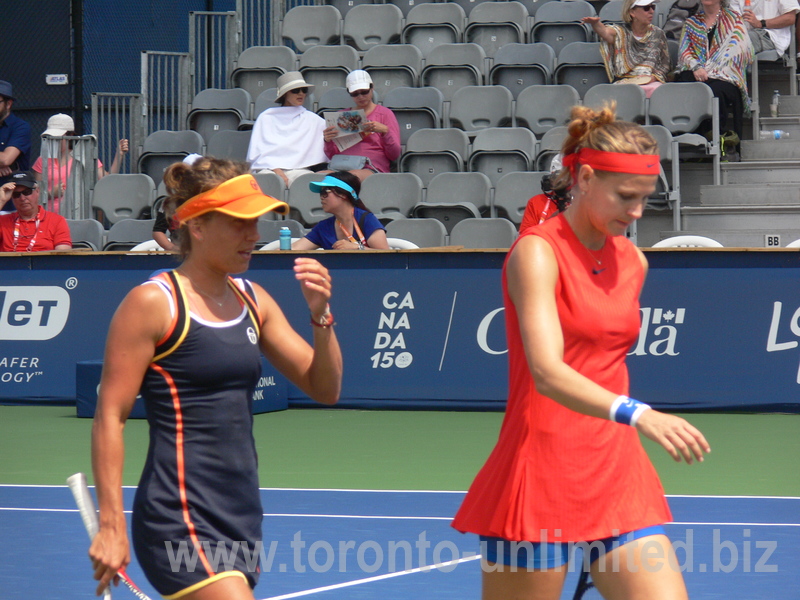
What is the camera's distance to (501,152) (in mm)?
11555

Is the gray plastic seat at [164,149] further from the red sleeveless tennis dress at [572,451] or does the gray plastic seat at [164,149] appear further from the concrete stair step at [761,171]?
the red sleeveless tennis dress at [572,451]

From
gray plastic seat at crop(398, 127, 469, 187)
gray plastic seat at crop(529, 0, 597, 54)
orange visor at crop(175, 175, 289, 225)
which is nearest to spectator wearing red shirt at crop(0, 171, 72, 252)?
gray plastic seat at crop(398, 127, 469, 187)

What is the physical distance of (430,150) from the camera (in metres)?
12.0

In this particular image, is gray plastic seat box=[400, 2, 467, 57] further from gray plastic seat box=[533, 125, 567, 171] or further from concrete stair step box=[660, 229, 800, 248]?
concrete stair step box=[660, 229, 800, 248]

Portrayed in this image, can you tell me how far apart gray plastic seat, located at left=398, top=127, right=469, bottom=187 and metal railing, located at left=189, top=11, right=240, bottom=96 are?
3476 mm

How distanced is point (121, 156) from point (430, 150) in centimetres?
357

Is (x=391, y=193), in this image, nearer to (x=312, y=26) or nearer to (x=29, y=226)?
(x=29, y=226)

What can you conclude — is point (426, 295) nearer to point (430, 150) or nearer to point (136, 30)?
point (430, 150)

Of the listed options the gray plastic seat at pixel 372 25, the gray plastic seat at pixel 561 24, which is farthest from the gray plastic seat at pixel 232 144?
the gray plastic seat at pixel 561 24

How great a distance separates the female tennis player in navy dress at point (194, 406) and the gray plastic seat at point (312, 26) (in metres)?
11.8

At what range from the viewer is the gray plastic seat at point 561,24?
13.1 metres

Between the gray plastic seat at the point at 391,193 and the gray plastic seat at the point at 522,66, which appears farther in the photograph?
the gray plastic seat at the point at 522,66

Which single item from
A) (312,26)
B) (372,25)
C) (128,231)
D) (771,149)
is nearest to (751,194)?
(771,149)

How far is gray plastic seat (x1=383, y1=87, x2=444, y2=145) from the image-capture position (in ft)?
40.8
